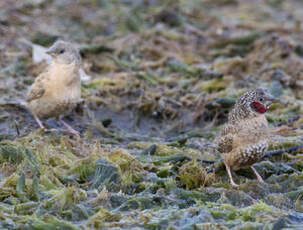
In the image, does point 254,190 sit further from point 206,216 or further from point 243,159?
point 206,216

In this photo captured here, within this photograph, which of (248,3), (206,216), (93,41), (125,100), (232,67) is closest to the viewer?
(206,216)

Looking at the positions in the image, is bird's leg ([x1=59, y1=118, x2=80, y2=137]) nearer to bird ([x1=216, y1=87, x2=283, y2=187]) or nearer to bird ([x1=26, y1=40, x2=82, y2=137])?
bird ([x1=26, y1=40, x2=82, y2=137])

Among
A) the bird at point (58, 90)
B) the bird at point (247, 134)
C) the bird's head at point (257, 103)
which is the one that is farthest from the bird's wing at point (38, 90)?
the bird's head at point (257, 103)

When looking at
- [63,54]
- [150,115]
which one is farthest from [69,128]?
[150,115]

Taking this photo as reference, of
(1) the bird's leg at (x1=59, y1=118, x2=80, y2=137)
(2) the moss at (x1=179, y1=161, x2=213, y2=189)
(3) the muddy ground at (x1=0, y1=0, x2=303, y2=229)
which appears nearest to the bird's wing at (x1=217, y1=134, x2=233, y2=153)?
(3) the muddy ground at (x1=0, y1=0, x2=303, y2=229)

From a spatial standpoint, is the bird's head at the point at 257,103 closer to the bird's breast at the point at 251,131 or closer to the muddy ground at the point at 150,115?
the bird's breast at the point at 251,131

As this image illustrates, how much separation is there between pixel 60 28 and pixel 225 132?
5115 mm

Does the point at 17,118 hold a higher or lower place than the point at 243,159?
lower

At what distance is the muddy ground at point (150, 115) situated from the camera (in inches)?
169

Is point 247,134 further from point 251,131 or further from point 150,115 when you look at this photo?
point 150,115

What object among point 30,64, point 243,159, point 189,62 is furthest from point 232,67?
point 243,159

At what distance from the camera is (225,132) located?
17.5 ft

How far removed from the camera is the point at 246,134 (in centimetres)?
511

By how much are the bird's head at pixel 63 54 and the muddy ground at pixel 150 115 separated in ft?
2.36
